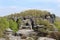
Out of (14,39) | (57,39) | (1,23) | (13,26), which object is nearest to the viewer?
(14,39)

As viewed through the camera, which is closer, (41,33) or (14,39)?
(14,39)

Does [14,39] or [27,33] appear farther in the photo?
[27,33]

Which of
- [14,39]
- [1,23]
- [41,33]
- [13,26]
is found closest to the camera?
[14,39]

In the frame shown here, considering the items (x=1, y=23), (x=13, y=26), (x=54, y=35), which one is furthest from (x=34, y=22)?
(x=54, y=35)

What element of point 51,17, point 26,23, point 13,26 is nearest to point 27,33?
point 13,26

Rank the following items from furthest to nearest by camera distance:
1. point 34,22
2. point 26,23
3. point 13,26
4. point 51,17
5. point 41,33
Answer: point 51,17 → point 34,22 → point 26,23 → point 13,26 → point 41,33

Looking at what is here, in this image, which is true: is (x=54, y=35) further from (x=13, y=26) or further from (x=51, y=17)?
(x=51, y=17)

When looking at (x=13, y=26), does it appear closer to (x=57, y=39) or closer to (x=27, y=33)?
(x=27, y=33)

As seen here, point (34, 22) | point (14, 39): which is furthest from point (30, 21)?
point (14, 39)

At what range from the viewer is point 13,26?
6384 cm

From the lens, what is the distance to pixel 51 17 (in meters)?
89.9

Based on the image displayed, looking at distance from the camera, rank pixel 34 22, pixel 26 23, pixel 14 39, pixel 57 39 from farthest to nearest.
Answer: pixel 34 22, pixel 26 23, pixel 57 39, pixel 14 39

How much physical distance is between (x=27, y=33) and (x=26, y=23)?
911 inches

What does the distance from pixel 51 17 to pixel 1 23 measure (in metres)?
38.8
